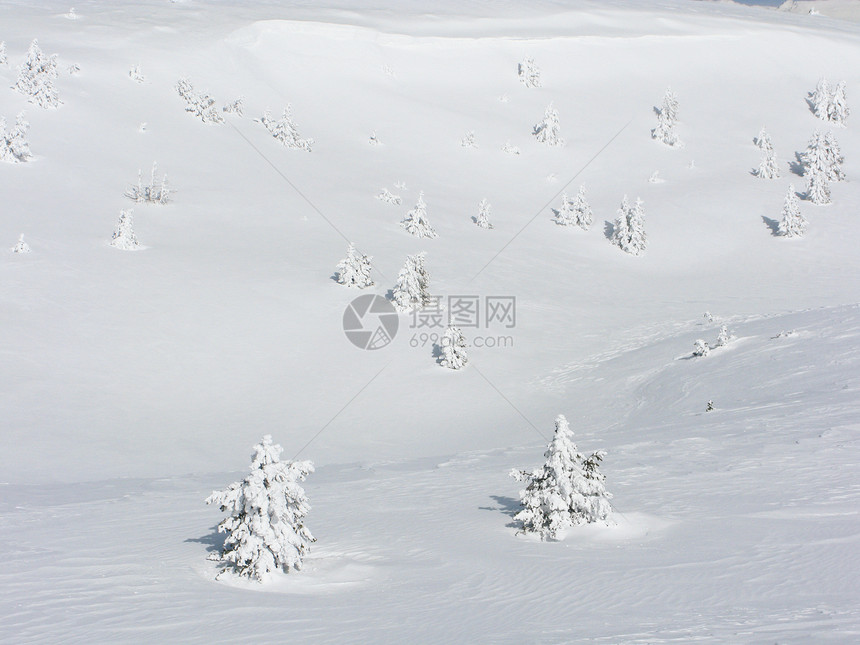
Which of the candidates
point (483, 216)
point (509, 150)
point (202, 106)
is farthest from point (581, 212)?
point (202, 106)

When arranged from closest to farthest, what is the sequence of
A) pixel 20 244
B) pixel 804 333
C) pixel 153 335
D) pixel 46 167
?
pixel 804 333 < pixel 153 335 < pixel 20 244 < pixel 46 167

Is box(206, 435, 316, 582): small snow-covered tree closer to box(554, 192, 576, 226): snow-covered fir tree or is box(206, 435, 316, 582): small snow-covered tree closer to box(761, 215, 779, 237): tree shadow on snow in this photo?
box(554, 192, 576, 226): snow-covered fir tree

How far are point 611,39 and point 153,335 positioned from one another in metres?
52.6

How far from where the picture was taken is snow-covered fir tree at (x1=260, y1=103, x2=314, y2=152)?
38938mm

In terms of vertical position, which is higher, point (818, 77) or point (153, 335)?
point (818, 77)

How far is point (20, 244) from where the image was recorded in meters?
22.2

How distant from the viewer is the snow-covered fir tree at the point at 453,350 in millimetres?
20953

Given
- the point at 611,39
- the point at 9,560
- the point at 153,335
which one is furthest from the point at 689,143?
the point at 9,560

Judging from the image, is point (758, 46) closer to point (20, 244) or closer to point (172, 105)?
point (172, 105)

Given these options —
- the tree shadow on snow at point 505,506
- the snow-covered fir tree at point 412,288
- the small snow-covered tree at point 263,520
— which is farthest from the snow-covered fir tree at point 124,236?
the small snow-covered tree at point 263,520

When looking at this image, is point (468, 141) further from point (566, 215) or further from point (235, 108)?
point (235, 108)

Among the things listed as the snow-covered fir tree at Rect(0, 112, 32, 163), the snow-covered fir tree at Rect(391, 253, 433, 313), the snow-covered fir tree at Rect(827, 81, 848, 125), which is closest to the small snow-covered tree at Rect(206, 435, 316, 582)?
the snow-covered fir tree at Rect(391, 253, 433, 313)

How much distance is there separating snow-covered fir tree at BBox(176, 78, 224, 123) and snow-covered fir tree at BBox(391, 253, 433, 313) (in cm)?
2104

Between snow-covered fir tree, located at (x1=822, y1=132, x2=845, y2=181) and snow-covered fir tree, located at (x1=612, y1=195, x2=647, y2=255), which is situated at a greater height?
snow-covered fir tree, located at (x1=822, y1=132, x2=845, y2=181)
